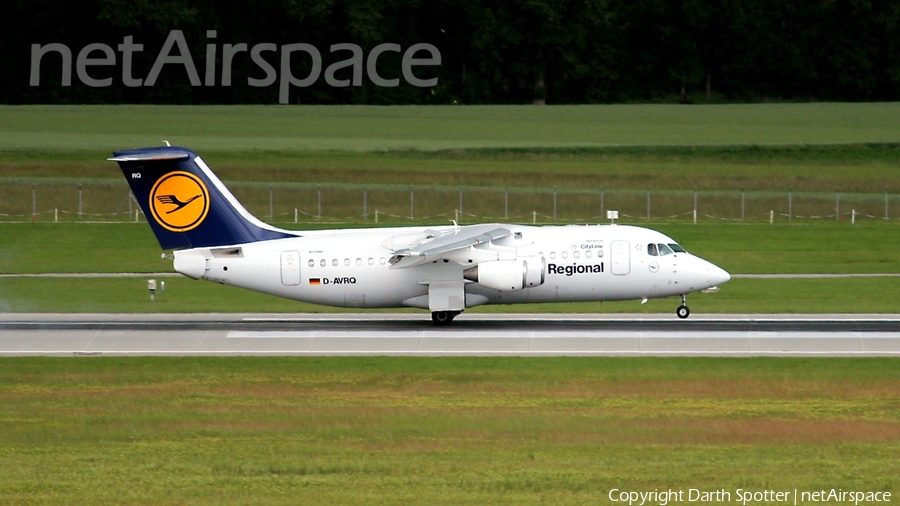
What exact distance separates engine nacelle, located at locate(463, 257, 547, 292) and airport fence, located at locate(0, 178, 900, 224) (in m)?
26.1

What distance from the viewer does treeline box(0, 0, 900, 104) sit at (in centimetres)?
9231

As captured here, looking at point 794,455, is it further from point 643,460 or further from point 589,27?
point 589,27

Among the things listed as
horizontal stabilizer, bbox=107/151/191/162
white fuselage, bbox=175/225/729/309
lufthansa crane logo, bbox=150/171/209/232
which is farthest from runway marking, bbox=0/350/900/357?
horizontal stabilizer, bbox=107/151/191/162

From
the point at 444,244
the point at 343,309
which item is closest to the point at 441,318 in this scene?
the point at 444,244

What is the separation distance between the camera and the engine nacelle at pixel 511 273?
34125mm

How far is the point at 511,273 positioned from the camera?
3412 centimetres

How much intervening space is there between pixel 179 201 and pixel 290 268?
145 inches

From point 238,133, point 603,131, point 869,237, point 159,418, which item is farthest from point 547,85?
point 159,418

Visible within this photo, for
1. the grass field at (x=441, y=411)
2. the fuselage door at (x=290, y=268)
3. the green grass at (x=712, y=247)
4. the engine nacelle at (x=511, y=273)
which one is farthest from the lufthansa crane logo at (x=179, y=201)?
the green grass at (x=712, y=247)

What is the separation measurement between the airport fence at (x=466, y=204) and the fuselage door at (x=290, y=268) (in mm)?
25988

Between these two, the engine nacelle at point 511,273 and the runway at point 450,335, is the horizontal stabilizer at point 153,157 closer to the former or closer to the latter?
the runway at point 450,335

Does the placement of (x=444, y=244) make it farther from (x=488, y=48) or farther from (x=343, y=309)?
(x=488, y=48)

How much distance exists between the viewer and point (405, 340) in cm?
3334

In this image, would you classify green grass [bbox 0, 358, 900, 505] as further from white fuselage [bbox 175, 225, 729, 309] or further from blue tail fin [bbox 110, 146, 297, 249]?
blue tail fin [bbox 110, 146, 297, 249]
